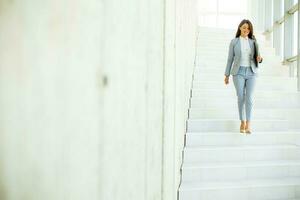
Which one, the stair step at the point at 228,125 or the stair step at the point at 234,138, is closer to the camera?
the stair step at the point at 234,138

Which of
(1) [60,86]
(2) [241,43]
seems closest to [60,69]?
(1) [60,86]

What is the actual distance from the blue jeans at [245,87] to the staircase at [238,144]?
0.75 feet

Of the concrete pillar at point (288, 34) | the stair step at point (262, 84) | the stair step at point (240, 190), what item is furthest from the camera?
the concrete pillar at point (288, 34)

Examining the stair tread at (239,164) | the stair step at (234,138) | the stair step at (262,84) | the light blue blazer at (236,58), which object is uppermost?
the light blue blazer at (236,58)

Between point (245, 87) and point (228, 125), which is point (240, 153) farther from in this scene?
point (245, 87)

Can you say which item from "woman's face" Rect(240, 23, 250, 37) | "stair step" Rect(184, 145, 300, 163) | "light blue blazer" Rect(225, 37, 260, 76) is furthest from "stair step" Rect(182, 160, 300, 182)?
"woman's face" Rect(240, 23, 250, 37)

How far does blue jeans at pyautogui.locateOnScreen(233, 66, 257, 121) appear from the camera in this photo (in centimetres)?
351

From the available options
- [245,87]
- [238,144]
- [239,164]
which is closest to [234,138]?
[238,144]

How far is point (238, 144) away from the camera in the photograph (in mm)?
3355

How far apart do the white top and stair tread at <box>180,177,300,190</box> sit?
4.37 ft

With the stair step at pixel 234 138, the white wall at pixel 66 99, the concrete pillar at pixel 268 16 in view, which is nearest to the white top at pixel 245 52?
the stair step at pixel 234 138

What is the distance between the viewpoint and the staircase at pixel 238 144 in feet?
8.84

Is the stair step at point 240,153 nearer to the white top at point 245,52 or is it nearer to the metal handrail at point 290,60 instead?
the white top at point 245,52

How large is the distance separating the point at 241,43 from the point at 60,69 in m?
3.47
